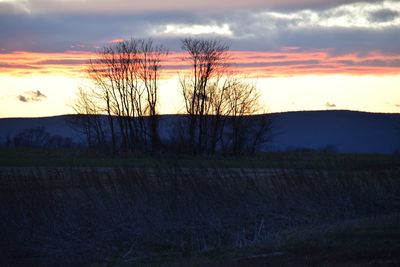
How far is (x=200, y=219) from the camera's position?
2350 centimetres

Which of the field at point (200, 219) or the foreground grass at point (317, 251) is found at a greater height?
the foreground grass at point (317, 251)

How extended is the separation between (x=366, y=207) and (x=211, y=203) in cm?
655

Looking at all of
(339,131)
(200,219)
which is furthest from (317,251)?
(339,131)

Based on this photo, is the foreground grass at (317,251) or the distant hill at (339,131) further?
the distant hill at (339,131)

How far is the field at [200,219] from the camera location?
55.7ft

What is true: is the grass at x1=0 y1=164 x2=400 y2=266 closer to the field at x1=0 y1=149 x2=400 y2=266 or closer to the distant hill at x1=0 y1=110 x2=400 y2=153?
the field at x1=0 y1=149 x2=400 y2=266

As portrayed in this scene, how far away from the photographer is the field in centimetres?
1698

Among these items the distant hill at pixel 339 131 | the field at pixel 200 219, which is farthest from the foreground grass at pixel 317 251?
the distant hill at pixel 339 131

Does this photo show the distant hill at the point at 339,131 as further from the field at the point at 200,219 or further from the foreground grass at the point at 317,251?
the foreground grass at the point at 317,251

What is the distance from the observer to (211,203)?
24.9m

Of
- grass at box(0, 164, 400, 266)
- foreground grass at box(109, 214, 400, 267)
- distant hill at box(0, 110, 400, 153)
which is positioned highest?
foreground grass at box(109, 214, 400, 267)

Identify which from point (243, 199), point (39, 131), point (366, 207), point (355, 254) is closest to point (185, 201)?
point (243, 199)

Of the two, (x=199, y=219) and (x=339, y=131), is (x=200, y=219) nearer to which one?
(x=199, y=219)

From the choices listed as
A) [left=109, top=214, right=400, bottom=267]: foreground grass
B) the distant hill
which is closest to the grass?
[left=109, top=214, right=400, bottom=267]: foreground grass
